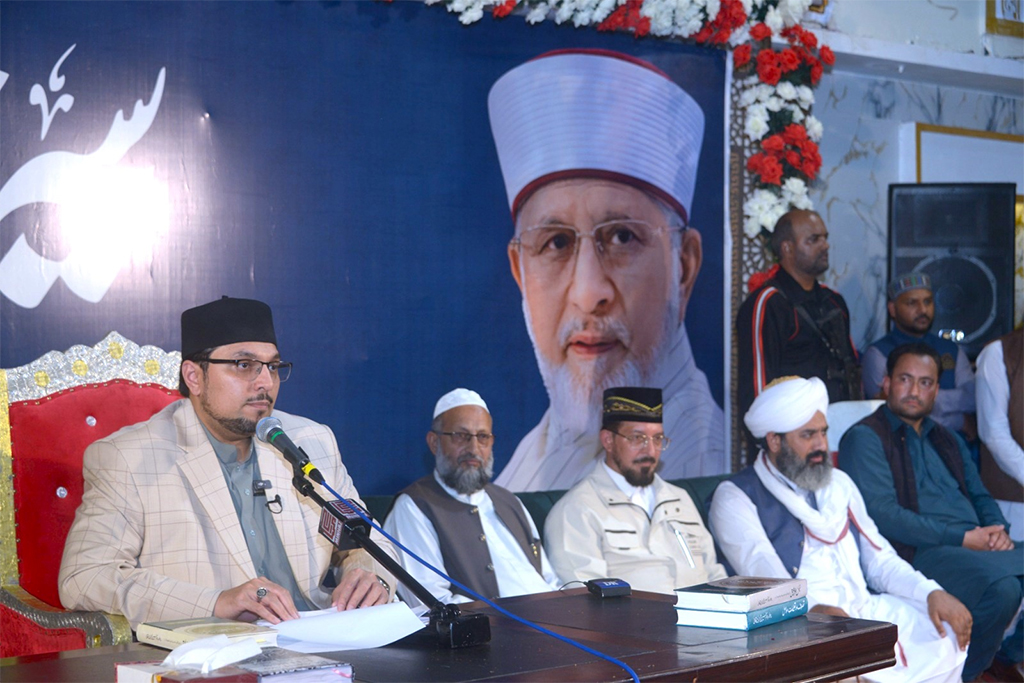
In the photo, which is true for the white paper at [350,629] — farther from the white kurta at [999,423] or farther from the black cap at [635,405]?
the white kurta at [999,423]

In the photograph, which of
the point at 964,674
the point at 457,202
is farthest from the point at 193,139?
the point at 964,674

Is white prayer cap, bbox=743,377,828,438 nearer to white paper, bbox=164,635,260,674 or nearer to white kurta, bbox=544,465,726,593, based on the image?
white kurta, bbox=544,465,726,593

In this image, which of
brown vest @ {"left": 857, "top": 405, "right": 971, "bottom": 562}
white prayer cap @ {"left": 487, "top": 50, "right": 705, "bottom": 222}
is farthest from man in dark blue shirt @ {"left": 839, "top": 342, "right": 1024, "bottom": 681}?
white prayer cap @ {"left": 487, "top": 50, "right": 705, "bottom": 222}

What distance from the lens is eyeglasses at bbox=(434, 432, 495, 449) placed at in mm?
3725

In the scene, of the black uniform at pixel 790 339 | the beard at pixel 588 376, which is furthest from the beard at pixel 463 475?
the black uniform at pixel 790 339

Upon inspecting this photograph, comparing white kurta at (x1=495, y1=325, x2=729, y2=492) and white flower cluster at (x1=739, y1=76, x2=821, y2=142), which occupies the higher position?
white flower cluster at (x1=739, y1=76, x2=821, y2=142)

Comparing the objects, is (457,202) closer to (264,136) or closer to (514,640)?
(264,136)

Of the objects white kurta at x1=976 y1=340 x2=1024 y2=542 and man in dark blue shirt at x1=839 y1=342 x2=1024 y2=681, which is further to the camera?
white kurta at x1=976 y1=340 x2=1024 y2=542

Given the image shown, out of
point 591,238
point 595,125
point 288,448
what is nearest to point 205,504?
point 288,448

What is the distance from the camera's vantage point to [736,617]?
219cm

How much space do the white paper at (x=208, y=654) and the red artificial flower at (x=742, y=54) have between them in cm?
437

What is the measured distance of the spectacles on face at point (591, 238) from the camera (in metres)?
4.74

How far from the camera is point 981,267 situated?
5.79m

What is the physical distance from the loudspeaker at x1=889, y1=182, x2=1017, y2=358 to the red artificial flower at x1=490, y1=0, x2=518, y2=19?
2585 mm
